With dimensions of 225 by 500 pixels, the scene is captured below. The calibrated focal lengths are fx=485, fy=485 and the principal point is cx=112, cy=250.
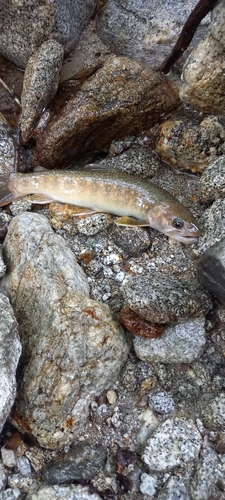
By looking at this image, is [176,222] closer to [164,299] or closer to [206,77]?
[164,299]

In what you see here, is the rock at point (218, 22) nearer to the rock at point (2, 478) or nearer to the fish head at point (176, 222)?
the fish head at point (176, 222)

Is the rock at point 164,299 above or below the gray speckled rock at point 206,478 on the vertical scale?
above

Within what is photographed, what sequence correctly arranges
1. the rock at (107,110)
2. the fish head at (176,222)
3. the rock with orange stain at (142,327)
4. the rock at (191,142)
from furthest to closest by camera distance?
the rock at (107,110), the rock at (191,142), the fish head at (176,222), the rock with orange stain at (142,327)

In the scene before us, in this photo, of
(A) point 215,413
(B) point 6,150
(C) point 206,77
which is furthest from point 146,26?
(A) point 215,413

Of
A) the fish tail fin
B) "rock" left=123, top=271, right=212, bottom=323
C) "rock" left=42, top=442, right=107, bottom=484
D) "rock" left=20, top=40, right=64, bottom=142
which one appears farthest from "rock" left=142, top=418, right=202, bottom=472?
"rock" left=20, top=40, right=64, bottom=142

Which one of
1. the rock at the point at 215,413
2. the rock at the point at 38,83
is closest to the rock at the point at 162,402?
the rock at the point at 215,413

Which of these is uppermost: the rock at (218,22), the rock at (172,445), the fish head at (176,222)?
the rock at (218,22)

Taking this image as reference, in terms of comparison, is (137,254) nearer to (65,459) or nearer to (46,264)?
(46,264)

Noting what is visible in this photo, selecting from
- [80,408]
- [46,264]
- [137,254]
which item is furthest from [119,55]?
[80,408]
